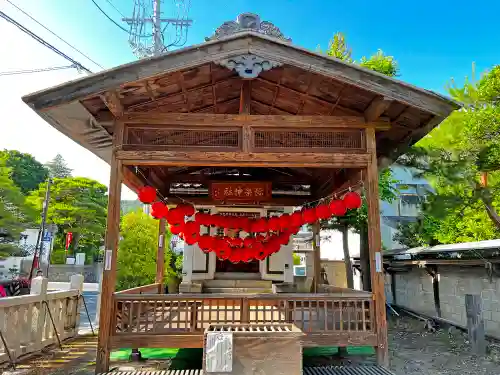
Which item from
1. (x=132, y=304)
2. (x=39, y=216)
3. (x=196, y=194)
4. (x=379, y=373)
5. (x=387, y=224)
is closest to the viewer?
(x=379, y=373)

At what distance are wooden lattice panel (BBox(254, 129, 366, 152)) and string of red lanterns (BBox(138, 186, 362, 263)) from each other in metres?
0.98

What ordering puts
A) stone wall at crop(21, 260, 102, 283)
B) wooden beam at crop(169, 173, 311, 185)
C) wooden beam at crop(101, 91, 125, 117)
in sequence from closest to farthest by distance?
wooden beam at crop(101, 91, 125, 117) < wooden beam at crop(169, 173, 311, 185) < stone wall at crop(21, 260, 102, 283)

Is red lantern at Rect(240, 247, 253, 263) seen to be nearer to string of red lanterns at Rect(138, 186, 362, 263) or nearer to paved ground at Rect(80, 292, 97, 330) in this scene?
string of red lanterns at Rect(138, 186, 362, 263)

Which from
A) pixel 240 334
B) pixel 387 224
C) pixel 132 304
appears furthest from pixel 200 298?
pixel 387 224

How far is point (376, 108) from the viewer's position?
6387 mm

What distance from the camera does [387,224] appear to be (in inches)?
1102

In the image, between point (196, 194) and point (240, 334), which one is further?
point (196, 194)

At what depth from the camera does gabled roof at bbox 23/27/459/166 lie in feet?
19.0

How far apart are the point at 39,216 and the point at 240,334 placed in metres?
31.4

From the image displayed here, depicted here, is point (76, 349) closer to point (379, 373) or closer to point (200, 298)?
point (200, 298)

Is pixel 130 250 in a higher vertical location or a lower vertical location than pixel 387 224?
lower

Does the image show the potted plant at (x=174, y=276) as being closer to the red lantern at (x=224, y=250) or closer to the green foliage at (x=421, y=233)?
the red lantern at (x=224, y=250)

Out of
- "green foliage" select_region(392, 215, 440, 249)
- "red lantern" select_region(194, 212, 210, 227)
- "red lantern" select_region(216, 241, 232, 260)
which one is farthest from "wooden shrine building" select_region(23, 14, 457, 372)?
"green foliage" select_region(392, 215, 440, 249)

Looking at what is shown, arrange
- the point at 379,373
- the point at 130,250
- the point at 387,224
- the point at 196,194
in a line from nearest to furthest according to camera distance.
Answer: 1. the point at 379,373
2. the point at 196,194
3. the point at 130,250
4. the point at 387,224
